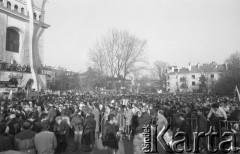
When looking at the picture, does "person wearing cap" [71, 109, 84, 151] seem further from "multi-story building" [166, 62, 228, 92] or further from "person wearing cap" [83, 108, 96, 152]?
"multi-story building" [166, 62, 228, 92]

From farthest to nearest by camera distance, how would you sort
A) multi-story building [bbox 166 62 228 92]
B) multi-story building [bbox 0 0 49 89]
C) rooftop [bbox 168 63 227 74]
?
multi-story building [bbox 166 62 228 92] < rooftop [bbox 168 63 227 74] < multi-story building [bbox 0 0 49 89]

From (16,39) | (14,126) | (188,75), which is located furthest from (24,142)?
(188,75)

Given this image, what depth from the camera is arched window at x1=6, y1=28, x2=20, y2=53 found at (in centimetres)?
3768

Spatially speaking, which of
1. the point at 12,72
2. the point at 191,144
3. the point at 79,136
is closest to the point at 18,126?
the point at 79,136

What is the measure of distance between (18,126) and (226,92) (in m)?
33.6

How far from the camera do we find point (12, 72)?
3203 cm

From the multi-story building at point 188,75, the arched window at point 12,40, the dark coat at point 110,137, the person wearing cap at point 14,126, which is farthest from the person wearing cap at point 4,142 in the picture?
the multi-story building at point 188,75

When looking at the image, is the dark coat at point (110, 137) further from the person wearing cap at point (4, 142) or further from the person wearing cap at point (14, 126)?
the person wearing cap at point (14, 126)

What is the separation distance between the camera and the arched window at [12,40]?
124 feet

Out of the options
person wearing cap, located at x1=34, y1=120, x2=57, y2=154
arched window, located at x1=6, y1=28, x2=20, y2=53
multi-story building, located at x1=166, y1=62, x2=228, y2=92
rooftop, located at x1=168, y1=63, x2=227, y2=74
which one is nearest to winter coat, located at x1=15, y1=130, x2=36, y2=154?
person wearing cap, located at x1=34, y1=120, x2=57, y2=154

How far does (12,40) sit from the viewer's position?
3831cm

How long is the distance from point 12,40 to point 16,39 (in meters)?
0.93

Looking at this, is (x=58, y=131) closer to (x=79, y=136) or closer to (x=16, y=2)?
(x=79, y=136)

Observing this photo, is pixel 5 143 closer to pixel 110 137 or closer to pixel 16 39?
pixel 110 137
